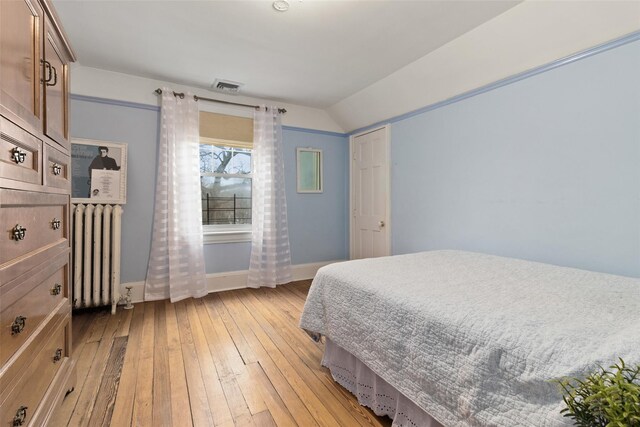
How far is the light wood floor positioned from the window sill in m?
0.86

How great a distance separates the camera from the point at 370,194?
3834mm

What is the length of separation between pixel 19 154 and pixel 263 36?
1834 mm

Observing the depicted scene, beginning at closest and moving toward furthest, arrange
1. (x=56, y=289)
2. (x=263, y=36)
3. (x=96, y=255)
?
1. (x=56, y=289)
2. (x=263, y=36)
3. (x=96, y=255)

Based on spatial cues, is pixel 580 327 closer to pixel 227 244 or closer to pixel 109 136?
pixel 227 244

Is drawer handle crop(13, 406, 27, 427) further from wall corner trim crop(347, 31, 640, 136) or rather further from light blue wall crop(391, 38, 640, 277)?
wall corner trim crop(347, 31, 640, 136)

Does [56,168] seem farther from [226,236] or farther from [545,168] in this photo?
[545,168]

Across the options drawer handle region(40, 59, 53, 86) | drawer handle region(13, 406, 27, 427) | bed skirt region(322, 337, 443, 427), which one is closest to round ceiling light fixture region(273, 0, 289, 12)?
drawer handle region(40, 59, 53, 86)

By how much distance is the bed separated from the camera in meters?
0.86

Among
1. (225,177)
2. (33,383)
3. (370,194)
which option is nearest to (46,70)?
(33,383)

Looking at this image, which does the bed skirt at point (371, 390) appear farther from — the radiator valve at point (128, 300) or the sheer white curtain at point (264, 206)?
the radiator valve at point (128, 300)

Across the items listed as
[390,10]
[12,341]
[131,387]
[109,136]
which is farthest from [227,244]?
[390,10]

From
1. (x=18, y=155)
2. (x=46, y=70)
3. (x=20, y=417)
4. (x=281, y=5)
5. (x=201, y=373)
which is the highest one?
(x=281, y=5)

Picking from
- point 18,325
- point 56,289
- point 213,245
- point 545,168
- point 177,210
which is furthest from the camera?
point 213,245

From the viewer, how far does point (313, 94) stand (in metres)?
3.52
